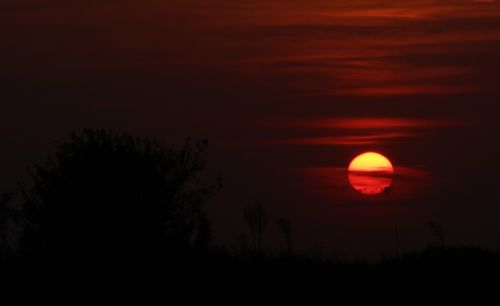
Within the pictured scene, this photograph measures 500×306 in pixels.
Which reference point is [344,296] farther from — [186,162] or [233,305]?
[186,162]

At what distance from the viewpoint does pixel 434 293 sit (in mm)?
31078

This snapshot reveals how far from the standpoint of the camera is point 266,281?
1253 inches

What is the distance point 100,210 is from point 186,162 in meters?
2.18

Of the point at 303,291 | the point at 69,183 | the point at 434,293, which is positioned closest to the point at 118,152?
the point at 69,183

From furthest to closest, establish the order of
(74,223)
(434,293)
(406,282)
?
(406,282) → (434,293) → (74,223)

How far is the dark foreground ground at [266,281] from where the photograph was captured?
29.1m

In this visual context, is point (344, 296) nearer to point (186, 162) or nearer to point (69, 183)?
point (186, 162)

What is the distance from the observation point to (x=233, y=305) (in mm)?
29953

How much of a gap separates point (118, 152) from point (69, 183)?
4.07 feet

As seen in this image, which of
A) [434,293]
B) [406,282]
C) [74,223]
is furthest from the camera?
[406,282]

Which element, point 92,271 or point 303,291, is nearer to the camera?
point 92,271

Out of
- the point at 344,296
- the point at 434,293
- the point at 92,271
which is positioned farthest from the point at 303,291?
the point at 92,271

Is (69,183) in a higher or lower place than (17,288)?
higher

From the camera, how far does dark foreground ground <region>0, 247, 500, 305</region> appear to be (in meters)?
29.1
